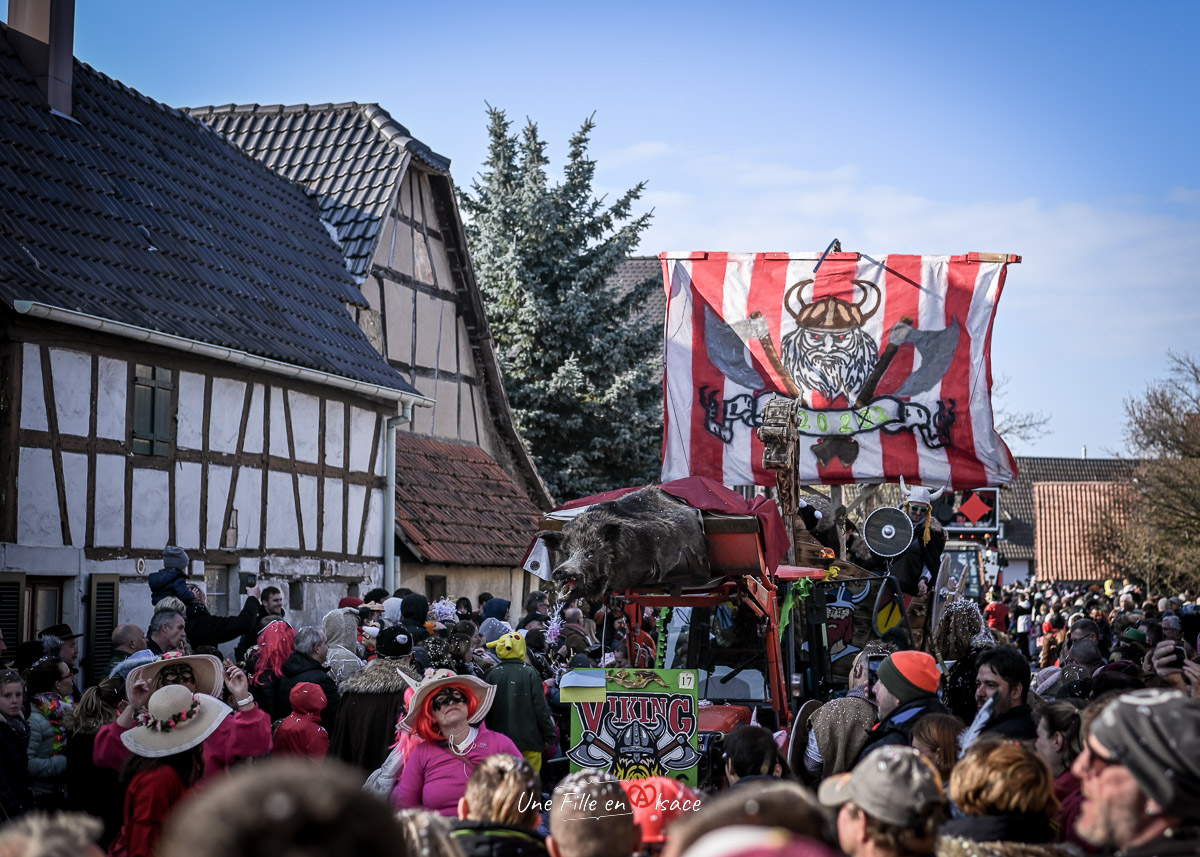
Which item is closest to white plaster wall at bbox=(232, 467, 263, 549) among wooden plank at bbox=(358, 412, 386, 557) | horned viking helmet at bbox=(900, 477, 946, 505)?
wooden plank at bbox=(358, 412, 386, 557)

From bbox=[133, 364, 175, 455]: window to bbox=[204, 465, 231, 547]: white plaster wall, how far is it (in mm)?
906

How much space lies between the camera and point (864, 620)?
1214 cm

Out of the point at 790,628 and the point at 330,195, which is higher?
the point at 330,195

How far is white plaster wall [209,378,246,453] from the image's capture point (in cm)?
1582

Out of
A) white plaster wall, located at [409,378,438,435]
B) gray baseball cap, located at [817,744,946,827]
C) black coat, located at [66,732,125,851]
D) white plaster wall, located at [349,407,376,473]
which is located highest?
white plaster wall, located at [409,378,438,435]

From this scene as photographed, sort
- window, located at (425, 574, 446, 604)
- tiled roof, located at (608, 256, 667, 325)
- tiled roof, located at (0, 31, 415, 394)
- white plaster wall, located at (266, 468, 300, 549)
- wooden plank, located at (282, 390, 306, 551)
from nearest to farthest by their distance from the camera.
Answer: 1. tiled roof, located at (0, 31, 415, 394)
2. white plaster wall, located at (266, 468, 300, 549)
3. wooden plank, located at (282, 390, 306, 551)
4. window, located at (425, 574, 446, 604)
5. tiled roof, located at (608, 256, 667, 325)

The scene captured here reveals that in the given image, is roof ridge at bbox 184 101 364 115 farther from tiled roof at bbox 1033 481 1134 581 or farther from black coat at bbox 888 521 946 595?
tiled roof at bbox 1033 481 1134 581

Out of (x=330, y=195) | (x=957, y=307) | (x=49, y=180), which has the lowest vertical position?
(x=957, y=307)

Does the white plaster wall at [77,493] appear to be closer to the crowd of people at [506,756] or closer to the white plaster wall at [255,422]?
the crowd of people at [506,756]

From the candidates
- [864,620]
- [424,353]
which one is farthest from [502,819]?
[424,353]

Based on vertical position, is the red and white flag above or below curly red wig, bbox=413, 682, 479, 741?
above

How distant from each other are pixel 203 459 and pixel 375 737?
8.56m

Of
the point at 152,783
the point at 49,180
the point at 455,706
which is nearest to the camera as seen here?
the point at 152,783

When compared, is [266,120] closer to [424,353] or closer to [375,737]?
[424,353]
